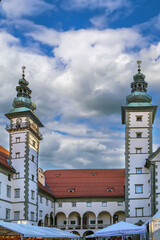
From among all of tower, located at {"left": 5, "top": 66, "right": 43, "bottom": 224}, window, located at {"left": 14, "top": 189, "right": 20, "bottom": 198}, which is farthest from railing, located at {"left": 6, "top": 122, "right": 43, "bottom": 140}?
window, located at {"left": 14, "top": 189, "right": 20, "bottom": 198}

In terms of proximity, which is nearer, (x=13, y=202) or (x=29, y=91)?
(x=13, y=202)

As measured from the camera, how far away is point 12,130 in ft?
151

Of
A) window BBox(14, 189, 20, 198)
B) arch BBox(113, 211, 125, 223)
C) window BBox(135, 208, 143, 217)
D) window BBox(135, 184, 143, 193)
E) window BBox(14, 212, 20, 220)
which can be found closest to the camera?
window BBox(14, 212, 20, 220)

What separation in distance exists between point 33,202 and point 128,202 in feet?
35.0

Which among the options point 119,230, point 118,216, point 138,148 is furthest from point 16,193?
point 119,230

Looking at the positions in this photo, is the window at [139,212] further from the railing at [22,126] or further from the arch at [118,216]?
the railing at [22,126]

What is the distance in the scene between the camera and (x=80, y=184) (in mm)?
57281

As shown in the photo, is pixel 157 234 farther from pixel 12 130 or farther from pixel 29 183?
pixel 12 130

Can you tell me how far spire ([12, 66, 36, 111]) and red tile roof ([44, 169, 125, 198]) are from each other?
1417cm

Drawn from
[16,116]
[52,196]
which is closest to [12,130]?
[16,116]

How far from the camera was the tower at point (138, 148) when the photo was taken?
1721 inches

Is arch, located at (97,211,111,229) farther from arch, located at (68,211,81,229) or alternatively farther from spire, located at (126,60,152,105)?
spire, located at (126,60,152,105)

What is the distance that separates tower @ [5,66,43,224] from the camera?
4238cm

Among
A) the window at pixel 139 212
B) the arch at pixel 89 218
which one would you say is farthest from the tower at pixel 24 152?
the arch at pixel 89 218
